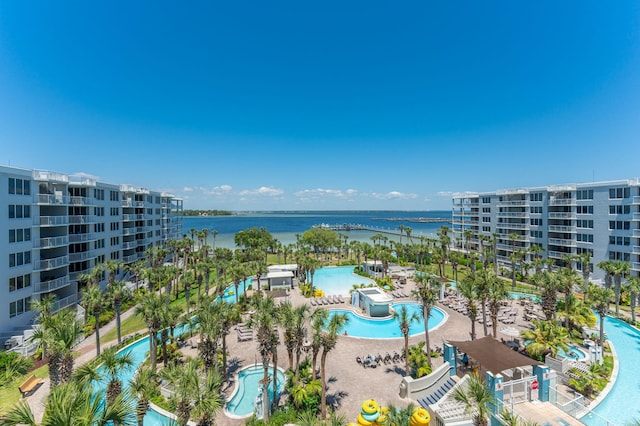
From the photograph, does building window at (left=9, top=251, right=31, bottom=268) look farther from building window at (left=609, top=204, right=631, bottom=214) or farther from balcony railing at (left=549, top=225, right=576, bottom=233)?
building window at (left=609, top=204, right=631, bottom=214)

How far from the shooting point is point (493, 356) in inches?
725

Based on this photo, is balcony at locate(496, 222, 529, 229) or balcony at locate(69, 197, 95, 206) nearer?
balcony at locate(69, 197, 95, 206)

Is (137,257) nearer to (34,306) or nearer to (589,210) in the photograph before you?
(34,306)

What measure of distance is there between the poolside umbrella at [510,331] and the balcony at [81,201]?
170ft

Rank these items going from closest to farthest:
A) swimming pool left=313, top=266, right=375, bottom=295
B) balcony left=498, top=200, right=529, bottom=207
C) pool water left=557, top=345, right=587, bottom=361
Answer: pool water left=557, top=345, right=587, bottom=361, swimming pool left=313, top=266, right=375, bottom=295, balcony left=498, top=200, right=529, bottom=207

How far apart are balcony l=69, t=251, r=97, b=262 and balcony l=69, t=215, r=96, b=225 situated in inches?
155

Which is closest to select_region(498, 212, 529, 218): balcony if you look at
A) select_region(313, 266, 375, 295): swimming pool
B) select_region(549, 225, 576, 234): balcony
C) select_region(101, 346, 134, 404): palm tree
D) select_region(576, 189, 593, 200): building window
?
select_region(549, 225, 576, 234): balcony

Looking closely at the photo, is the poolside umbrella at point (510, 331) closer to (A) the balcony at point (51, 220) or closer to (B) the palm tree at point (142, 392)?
(B) the palm tree at point (142, 392)

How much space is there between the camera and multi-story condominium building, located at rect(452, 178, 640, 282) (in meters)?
41.5

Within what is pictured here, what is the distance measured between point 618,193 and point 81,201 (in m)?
74.0

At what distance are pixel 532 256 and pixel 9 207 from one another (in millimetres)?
73422

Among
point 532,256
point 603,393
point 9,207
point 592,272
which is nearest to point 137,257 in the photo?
point 9,207

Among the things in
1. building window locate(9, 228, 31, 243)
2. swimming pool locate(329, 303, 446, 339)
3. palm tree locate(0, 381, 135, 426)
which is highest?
building window locate(9, 228, 31, 243)

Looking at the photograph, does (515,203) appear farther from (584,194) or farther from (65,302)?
(65,302)
